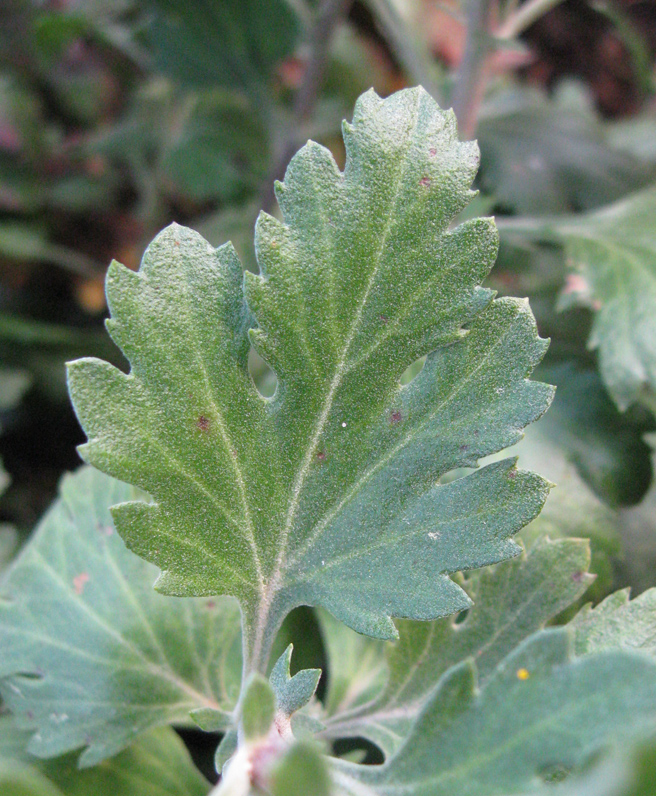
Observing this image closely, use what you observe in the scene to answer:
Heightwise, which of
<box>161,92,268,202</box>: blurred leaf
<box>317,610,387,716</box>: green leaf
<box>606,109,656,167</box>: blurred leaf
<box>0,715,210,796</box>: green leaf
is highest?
<box>161,92,268,202</box>: blurred leaf

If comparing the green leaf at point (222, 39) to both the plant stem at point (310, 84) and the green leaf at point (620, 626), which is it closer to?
the plant stem at point (310, 84)

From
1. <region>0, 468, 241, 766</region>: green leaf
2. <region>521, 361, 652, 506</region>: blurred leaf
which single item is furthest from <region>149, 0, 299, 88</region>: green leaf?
<region>0, 468, 241, 766</region>: green leaf

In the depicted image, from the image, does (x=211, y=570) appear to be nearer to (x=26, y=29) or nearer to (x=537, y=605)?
(x=537, y=605)

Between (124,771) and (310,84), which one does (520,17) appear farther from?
(124,771)

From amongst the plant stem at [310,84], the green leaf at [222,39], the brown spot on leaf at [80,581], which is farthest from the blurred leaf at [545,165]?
the brown spot on leaf at [80,581]

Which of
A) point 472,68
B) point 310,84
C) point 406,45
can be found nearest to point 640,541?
point 472,68

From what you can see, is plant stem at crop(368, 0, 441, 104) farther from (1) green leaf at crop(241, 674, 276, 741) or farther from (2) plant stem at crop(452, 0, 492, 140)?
(1) green leaf at crop(241, 674, 276, 741)

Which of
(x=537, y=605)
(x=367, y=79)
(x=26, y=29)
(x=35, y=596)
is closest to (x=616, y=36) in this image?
(x=367, y=79)
